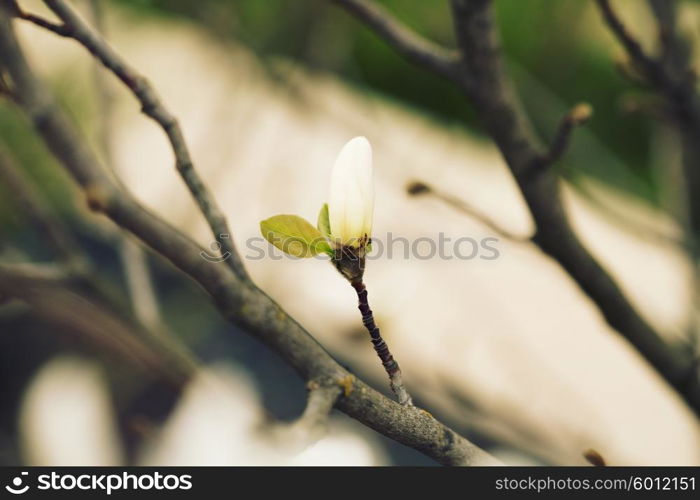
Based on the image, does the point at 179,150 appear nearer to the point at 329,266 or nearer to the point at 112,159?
the point at 112,159

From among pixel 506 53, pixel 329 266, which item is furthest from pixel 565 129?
pixel 506 53

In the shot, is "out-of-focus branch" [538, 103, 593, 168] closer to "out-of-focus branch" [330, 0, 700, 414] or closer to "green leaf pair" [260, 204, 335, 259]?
"out-of-focus branch" [330, 0, 700, 414]

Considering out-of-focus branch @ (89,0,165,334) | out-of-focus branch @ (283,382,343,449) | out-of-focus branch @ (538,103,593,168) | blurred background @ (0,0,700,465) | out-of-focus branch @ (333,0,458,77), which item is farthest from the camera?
blurred background @ (0,0,700,465)

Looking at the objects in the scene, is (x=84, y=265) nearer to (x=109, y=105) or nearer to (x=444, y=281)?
(x=109, y=105)

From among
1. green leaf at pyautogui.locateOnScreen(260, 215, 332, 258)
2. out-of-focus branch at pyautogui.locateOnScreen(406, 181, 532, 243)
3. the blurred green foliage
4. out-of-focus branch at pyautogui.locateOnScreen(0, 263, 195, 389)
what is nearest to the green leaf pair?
green leaf at pyautogui.locateOnScreen(260, 215, 332, 258)

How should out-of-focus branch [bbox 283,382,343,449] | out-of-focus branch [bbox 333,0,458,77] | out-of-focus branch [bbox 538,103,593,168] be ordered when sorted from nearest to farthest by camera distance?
out-of-focus branch [bbox 283,382,343,449], out-of-focus branch [bbox 538,103,593,168], out-of-focus branch [bbox 333,0,458,77]

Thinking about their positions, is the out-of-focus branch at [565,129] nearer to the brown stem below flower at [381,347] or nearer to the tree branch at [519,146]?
the tree branch at [519,146]
